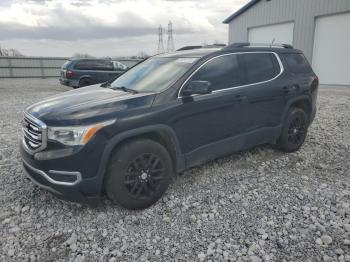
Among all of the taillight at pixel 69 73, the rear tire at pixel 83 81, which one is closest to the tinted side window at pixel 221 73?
the rear tire at pixel 83 81

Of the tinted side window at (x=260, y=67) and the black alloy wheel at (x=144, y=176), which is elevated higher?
the tinted side window at (x=260, y=67)

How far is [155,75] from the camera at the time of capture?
3.92 meters

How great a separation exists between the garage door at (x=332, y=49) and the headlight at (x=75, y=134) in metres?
13.6

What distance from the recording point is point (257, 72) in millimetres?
4367

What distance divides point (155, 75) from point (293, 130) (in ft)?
8.51

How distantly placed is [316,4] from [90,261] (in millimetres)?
15313

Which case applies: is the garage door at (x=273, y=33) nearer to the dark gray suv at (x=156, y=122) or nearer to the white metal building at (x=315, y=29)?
the white metal building at (x=315, y=29)

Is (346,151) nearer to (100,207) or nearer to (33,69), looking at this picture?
(100,207)

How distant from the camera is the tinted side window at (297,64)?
15.9 ft

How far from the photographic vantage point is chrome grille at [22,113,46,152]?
2.96 metres

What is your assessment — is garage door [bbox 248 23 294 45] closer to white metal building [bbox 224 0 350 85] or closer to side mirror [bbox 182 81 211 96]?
white metal building [bbox 224 0 350 85]

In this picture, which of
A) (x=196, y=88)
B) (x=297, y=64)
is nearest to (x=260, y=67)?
(x=297, y=64)

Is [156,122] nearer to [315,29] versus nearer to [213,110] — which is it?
[213,110]

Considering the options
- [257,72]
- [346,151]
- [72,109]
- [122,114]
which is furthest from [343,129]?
[72,109]
